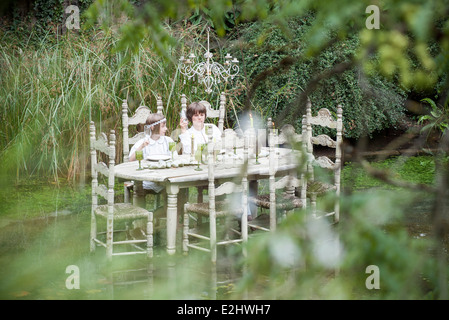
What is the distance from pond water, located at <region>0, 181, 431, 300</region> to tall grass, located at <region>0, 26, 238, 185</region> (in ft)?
5.91

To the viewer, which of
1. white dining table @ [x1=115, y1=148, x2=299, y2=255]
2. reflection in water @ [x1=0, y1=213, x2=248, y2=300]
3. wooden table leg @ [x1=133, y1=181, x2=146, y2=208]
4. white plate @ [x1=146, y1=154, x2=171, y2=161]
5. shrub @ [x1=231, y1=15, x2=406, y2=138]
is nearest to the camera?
reflection in water @ [x1=0, y1=213, x2=248, y2=300]

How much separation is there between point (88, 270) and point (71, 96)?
3.28 metres

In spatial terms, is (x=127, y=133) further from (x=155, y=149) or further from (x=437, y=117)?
(x=437, y=117)

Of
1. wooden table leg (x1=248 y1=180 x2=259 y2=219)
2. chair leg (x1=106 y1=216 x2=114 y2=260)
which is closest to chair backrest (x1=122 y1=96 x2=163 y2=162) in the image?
wooden table leg (x1=248 y1=180 x2=259 y2=219)

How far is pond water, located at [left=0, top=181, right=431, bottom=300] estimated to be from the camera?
156 inches

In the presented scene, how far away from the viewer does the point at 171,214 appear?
4668 mm

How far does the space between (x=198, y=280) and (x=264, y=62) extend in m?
5.29

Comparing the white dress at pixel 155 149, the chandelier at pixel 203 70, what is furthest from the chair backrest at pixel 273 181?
the chandelier at pixel 203 70

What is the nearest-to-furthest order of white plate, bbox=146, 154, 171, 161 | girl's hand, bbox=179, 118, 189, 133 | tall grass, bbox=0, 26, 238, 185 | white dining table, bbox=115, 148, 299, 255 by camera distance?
white dining table, bbox=115, 148, 299, 255
white plate, bbox=146, 154, 171, 161
girl's hand, bbox=179, 118, 189, 133
tall grass, bbox=0, 26, 238, 185

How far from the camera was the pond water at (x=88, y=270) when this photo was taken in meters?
→ 3.97

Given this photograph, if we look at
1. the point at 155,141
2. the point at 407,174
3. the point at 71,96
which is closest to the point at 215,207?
the point at 155,141

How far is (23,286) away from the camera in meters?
4.11

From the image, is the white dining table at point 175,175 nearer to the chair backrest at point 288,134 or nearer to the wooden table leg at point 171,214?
the wooden table leg at point 171,214

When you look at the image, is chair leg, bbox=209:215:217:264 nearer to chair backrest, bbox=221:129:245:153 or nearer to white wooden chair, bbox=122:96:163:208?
chair backrest, bbox=221:129:245:153
